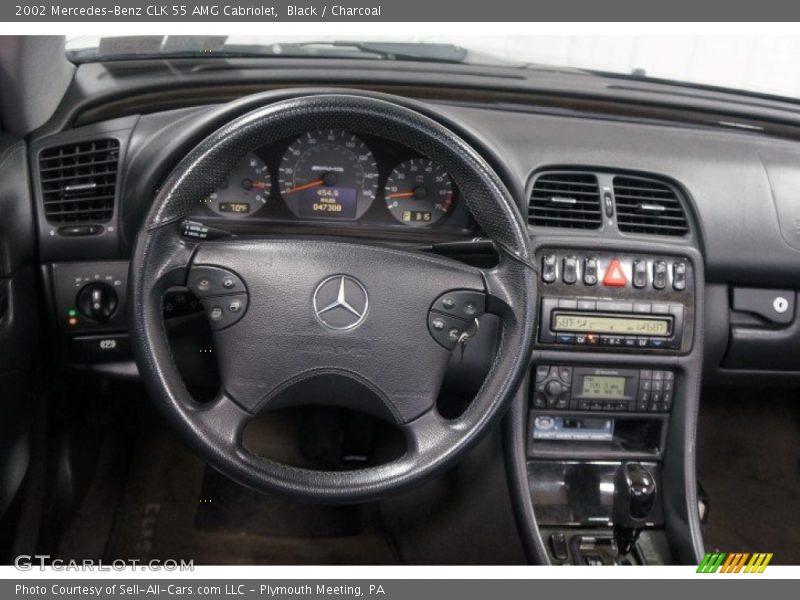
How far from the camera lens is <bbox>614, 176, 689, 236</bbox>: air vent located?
1.80 metres

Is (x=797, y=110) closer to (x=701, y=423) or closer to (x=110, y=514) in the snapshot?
(x=701, y=423)

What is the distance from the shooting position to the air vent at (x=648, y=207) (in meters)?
1.80

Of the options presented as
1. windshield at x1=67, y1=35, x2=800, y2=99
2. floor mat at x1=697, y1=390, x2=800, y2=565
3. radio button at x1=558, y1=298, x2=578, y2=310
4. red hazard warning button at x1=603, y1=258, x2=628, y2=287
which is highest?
windshield at x1=67, y1=35, x2=800, y2=99

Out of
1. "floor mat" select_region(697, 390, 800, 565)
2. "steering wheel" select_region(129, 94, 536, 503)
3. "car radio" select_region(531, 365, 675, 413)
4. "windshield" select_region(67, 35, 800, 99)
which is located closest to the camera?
"steering wheel" select_region(129, 94, 536, 503)

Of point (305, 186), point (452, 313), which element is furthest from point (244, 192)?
point (452, 313)

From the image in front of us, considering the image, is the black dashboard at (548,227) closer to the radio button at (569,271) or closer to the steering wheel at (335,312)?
the radio button at (569,271)

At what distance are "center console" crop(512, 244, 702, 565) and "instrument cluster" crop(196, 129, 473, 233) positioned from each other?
0.25m

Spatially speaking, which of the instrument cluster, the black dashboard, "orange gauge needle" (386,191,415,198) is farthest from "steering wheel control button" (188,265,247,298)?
"orange gauge needle" (386,191,415,198)

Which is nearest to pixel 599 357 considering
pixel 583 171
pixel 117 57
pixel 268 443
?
pixel 583 171

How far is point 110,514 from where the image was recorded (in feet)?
7.30

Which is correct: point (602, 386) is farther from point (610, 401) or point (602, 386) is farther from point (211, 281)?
point (211, 281)

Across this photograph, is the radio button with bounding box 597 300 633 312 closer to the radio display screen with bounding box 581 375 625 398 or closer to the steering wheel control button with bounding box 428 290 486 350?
the radio display screen with bounding box 581 375 625 398

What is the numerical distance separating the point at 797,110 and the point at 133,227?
5.40ft

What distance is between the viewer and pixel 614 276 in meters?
1.75
